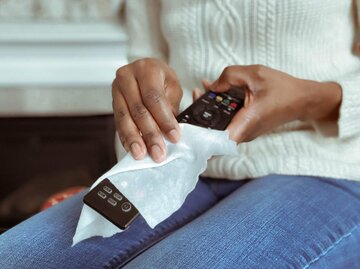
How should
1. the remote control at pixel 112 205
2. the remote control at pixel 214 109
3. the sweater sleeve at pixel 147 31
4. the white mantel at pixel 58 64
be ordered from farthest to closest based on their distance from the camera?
1. the white mantel at pixel 58 64
2. the sweater sleeve at pixel 147 31
3. the remote control at pixel 214 109
4. the remote control at pixel 112 205

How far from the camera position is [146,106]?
0.57 meters

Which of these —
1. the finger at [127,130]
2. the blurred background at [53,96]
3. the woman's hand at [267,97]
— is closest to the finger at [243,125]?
the woman's hand at [267,97]

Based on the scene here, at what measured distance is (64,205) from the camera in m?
0.66

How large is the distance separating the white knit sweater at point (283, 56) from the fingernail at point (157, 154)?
19cm

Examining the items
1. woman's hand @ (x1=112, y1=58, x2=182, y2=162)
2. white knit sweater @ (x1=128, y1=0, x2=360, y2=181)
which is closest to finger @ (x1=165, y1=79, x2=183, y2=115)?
woman's hand @ (x1=112, y1=58, x2=182, y2=162)

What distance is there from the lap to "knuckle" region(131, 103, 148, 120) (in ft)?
0.41

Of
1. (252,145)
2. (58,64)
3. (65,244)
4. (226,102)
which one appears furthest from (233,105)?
(58,64)

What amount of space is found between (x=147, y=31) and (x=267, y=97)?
12.5 inches

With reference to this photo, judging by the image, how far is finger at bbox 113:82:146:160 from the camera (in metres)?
0.52

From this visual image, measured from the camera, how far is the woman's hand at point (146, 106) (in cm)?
53

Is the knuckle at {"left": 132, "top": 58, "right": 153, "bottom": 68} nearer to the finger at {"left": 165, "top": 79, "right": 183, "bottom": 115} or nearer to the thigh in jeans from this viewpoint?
the finger at {"left": 165, "top": 79, "right": 183, "bottom": 115}

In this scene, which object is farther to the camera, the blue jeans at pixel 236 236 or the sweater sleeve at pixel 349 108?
the sweater sleeve at pixel 349 108

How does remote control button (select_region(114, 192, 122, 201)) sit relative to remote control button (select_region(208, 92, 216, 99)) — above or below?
below

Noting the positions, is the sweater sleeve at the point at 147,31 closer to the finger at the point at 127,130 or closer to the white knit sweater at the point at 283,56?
the white knit sweater at the point at 283,56
